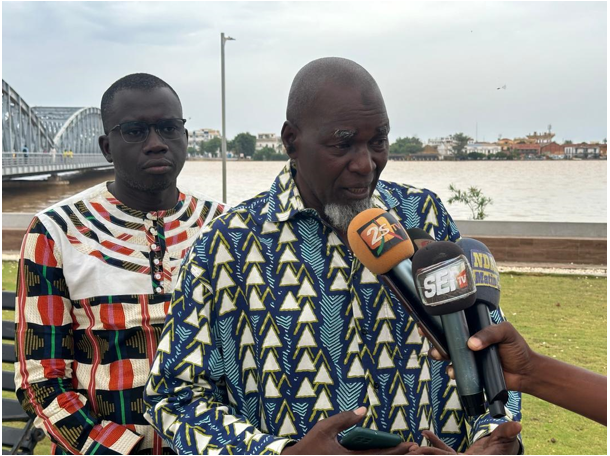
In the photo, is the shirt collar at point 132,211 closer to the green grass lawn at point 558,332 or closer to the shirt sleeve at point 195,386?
the shirt sleeve at point 195,386

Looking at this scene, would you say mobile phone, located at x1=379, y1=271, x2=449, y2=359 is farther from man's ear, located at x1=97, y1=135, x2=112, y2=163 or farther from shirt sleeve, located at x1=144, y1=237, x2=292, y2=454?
man's ear, located at x1=97, y1=135, x2=112, y2=163

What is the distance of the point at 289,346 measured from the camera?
1795mm

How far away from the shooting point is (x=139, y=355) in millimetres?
2385

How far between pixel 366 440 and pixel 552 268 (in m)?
11.1

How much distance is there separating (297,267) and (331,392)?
338 mm

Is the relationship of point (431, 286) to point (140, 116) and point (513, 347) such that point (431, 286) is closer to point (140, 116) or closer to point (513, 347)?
point (513, 347)

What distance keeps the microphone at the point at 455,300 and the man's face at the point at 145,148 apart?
4.70 feet

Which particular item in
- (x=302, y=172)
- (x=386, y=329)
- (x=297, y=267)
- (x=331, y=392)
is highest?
(x=302, y=172)

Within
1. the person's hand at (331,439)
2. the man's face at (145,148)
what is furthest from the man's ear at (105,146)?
the person's hand at (331,439)

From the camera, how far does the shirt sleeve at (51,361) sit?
2295mm

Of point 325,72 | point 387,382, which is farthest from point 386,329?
point 325,72

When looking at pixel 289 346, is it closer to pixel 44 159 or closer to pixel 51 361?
pixel 51 361

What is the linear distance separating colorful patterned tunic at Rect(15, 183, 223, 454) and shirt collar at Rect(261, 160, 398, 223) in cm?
72

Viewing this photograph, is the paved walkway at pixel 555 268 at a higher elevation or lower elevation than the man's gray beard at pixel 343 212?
lower
